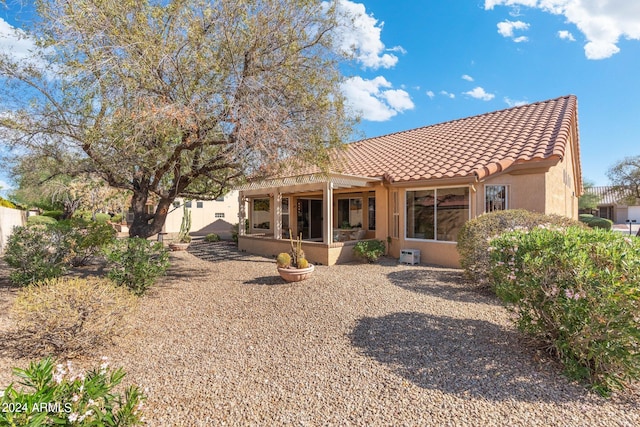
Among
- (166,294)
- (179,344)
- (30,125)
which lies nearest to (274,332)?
(179,344)

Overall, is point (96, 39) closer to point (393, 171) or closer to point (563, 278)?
point (563, 278)

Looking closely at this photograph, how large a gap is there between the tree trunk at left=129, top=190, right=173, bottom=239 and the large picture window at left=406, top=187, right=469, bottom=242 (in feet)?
29.8

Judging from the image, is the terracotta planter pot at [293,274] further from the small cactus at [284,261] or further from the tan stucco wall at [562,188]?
the tan stucco wall at [562,188]

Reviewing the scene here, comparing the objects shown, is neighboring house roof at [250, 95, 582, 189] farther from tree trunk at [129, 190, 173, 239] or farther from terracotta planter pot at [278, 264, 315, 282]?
tree trunk at [129, 190, 173, 239]

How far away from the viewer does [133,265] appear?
7.61 metres

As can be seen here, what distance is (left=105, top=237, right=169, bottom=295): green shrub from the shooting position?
752 centimetres

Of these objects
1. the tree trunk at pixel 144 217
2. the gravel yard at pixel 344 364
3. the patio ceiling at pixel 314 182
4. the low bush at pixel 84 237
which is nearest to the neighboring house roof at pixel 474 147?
the patio ceiling at pixel 314 182

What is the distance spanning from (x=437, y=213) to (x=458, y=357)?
8131mm

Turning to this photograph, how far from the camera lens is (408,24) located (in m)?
11.7

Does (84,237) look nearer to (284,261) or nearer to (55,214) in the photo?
(284,261)

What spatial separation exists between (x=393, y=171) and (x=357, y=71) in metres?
5.65

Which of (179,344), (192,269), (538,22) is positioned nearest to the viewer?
(179,344)

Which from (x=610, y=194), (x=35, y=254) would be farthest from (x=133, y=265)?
(x=610, y=194)

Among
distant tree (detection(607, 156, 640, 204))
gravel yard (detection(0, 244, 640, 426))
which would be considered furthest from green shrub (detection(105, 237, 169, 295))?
distant tree (detection(607, 156, 640, 204))
